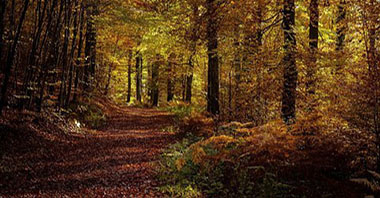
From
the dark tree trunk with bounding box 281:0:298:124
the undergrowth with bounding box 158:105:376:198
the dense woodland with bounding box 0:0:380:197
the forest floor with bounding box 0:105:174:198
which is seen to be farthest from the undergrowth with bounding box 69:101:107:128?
the dark tree trunk with bounding box 281:0:298:124

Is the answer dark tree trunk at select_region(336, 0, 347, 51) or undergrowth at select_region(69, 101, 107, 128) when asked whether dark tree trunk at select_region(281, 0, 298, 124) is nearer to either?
dark tree trunk at select_region(336, 0, 347, 51)

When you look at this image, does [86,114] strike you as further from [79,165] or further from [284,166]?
[284,166]

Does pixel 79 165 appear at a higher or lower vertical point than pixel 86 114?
lower

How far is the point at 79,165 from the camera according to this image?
8180 millimetres

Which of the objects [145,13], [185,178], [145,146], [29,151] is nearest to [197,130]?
[145,146]

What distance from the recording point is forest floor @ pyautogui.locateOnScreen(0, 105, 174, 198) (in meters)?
6.32

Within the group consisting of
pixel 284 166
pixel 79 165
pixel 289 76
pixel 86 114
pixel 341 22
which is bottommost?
pixel 79 165

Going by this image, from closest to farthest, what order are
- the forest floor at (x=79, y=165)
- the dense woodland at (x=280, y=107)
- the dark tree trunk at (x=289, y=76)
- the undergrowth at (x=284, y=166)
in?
1. the undergrowth at (x=284, y=166)
2. the dense woodland at (x=280, y=107)
3. the forest floor at (x=79, y=165)
4. the dark tree trunk at (x=289, y=76)

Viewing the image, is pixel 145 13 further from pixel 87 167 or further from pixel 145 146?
pixel 87 167

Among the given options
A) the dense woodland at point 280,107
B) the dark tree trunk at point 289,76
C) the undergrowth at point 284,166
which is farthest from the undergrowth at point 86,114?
the dark tree trunk at point 289,76

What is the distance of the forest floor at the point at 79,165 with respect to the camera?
632 cm

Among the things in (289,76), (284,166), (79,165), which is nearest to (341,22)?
(289,76)

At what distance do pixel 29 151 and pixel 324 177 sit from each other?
7690mm

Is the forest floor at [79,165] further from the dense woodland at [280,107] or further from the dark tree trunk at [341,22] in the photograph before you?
the dark tree trunk at [341,22]
